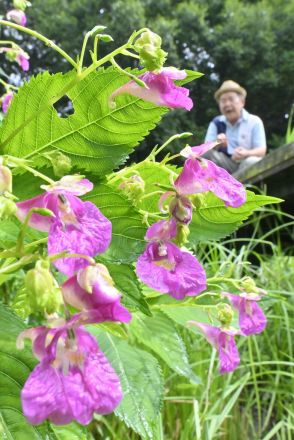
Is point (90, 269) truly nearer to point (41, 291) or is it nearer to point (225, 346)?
point (41, 291)

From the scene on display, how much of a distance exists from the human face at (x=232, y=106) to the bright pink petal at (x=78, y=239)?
433 centimetres

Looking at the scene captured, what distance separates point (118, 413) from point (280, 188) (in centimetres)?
174

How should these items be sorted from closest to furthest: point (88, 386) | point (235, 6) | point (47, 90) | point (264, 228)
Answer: point (88, 386) → point (47, 90) → point (264, 228) → point (235, 6)

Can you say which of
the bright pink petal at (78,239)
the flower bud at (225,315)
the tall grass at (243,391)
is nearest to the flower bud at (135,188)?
the bright pink petal at (78,239)

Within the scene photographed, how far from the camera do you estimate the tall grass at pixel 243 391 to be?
4.62 feet

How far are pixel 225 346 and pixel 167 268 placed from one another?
0.31 metres

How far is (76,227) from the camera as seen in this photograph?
413 mm

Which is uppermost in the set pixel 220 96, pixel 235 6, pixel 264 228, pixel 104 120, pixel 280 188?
pixel 235 6

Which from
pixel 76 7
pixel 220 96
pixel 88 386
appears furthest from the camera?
pixel 76 7

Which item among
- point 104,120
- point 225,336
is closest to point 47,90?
point 104,120

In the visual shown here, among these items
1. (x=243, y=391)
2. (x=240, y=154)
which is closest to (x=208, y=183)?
(x=243, y=391)

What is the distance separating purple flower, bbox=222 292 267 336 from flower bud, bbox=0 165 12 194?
48cm

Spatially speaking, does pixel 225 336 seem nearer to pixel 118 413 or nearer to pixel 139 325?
pixel 139 325

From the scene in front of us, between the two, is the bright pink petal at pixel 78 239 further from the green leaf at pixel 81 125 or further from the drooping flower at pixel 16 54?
the drooping flower at pixel 16 54
